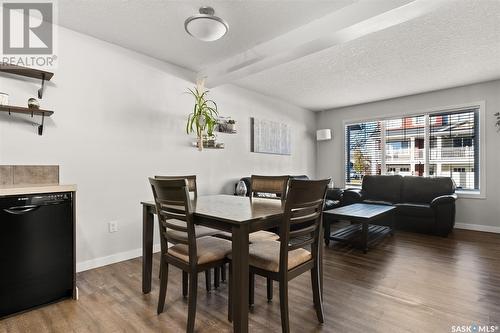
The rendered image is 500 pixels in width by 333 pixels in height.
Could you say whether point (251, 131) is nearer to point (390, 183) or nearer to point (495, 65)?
point (390, 183)

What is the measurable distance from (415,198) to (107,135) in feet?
16.3

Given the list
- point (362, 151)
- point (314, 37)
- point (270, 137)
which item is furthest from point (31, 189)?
point (362, 151)

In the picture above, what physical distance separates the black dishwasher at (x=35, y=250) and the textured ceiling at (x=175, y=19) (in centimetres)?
165

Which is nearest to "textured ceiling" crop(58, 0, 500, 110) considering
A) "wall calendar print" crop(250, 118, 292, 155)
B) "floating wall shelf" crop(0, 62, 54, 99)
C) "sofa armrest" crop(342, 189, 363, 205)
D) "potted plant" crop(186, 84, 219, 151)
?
"potted plant" crop(186, 84, 219, 151)

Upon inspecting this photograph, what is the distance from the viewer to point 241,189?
3.91 m

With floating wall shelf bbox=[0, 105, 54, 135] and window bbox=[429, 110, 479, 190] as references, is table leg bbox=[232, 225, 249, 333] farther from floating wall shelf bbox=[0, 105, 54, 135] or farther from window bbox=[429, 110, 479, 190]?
window bbox=[429, 110, 479, 190]

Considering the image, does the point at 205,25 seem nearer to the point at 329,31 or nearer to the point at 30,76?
the point at 329,31

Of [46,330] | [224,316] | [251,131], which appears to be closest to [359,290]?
[224,316]

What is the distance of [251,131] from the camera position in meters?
4.63

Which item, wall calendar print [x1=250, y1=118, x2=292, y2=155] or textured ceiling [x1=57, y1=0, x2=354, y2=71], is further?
wall calendar print [x1=250, y1=118, x2=292, y2=155]

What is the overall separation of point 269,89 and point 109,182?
119 inches

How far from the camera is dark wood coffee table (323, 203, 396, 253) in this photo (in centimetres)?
322

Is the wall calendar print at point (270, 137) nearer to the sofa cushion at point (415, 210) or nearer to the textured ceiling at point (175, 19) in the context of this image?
the textured ceiling at point (175, 19)

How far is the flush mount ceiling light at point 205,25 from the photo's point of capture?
6.52ft
